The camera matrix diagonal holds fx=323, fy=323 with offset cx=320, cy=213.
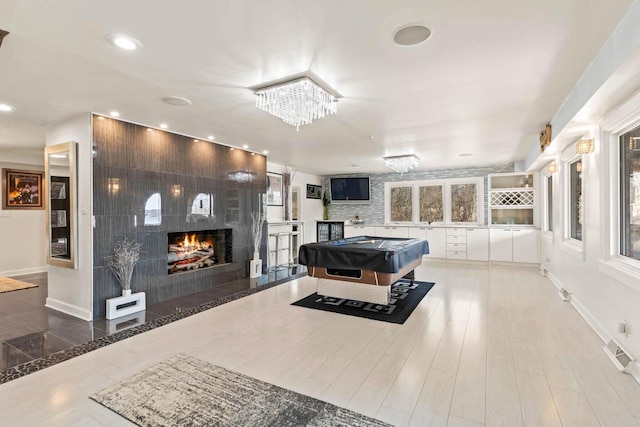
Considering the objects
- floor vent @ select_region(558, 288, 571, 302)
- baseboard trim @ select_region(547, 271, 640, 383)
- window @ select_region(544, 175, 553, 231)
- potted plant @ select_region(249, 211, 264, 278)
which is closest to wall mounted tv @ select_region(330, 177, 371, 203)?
potted plant @ select_region(249, 211, 264, 278)

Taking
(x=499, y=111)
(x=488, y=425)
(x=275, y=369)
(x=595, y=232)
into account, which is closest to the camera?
(x=488, y=425)

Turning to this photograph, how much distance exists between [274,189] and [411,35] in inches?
234

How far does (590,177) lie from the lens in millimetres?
3551

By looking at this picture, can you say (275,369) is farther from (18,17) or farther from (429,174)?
(429,174)

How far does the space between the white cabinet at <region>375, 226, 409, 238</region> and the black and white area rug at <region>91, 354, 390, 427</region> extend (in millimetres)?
6559

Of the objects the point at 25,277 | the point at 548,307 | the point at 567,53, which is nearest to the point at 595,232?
the point at 548,307

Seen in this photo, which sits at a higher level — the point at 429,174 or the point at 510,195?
the point at 429,174

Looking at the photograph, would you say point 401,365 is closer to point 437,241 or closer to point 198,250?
→ point 198,250

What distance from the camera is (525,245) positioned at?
7020 millimetres

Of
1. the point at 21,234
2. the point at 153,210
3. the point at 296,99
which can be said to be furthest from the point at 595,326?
the point at 21,234

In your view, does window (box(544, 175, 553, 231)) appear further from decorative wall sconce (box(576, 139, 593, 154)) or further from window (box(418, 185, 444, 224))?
decorative wall sconce (box(576, 139, 593, 154))

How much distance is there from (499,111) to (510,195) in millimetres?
4675

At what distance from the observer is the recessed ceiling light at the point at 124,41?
2.12m

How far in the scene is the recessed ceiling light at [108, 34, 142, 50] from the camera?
6.95 feet
